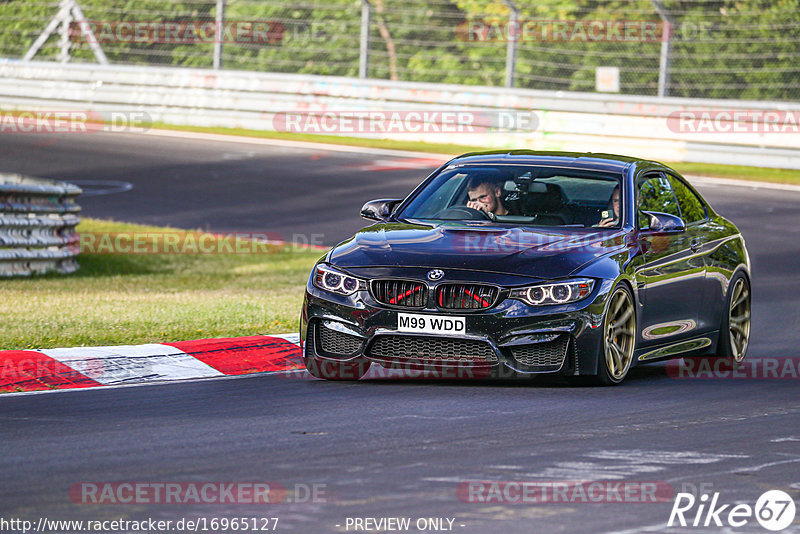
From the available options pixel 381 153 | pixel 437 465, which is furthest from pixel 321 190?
pixel 437 465

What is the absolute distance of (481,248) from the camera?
29.0 ft

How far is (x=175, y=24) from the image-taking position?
33000mm

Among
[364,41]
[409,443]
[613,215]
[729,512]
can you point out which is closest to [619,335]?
[613,215]

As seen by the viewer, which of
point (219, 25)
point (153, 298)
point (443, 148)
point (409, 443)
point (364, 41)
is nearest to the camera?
point (409, 443)

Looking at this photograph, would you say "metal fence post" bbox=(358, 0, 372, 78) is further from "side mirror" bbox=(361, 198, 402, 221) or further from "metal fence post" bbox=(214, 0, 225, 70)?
"side mirror" bbox=(361, 198, 402, 221)

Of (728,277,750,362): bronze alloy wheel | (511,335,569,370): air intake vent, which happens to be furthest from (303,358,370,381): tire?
(728,277,750,362): bronze alloy wheel

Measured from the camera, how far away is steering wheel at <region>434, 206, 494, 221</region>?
9.70 metres

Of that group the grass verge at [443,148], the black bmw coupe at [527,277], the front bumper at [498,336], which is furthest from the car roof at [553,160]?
the grass verge at [443,148]

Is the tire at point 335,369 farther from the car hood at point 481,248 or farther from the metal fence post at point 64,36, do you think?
the metal fence post at point 64,36

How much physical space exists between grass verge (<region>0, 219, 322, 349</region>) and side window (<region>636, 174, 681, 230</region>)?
9.88ft

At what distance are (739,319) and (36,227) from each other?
804cm

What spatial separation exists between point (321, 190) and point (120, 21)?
484 inches

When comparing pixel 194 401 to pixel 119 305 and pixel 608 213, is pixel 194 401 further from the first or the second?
pixel 119 305

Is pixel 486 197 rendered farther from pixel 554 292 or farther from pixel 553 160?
pixel 554 292
